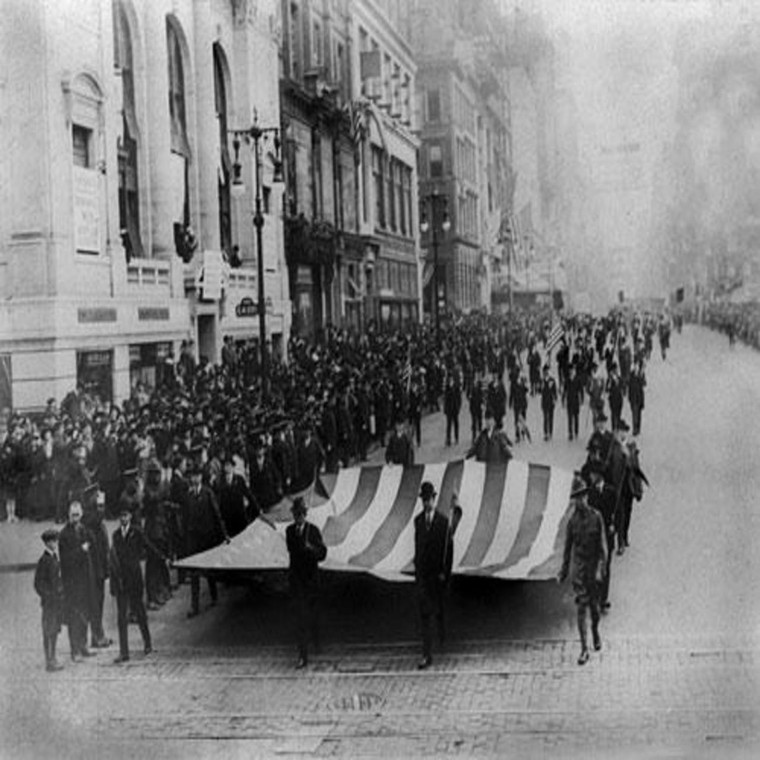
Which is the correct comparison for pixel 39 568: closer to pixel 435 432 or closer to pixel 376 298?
pixel 435 432

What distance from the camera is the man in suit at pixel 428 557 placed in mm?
11141

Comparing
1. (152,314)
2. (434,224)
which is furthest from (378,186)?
(152,314)

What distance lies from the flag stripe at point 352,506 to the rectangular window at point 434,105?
439 centimetres

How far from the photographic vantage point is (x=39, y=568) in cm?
1155

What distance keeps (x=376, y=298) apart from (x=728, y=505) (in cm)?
652

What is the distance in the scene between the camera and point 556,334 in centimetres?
1499

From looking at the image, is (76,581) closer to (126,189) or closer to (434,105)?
(434,105)

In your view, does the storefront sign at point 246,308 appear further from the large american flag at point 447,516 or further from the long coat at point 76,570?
the long coat at point 76,570

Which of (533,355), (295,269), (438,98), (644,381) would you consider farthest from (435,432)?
(295,269)

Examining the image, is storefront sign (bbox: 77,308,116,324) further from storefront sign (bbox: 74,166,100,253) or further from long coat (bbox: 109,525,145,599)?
long coat (bbox: 109,525,145,599)

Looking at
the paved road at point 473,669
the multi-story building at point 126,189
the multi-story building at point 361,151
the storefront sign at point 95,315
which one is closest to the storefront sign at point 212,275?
the multi-story building at point 126,189

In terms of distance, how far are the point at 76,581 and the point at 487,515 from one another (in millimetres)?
4042

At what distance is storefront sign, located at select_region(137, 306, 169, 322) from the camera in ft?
70.6

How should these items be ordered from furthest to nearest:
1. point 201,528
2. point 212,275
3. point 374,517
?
point 212,275
point 201,528
point 374,517
